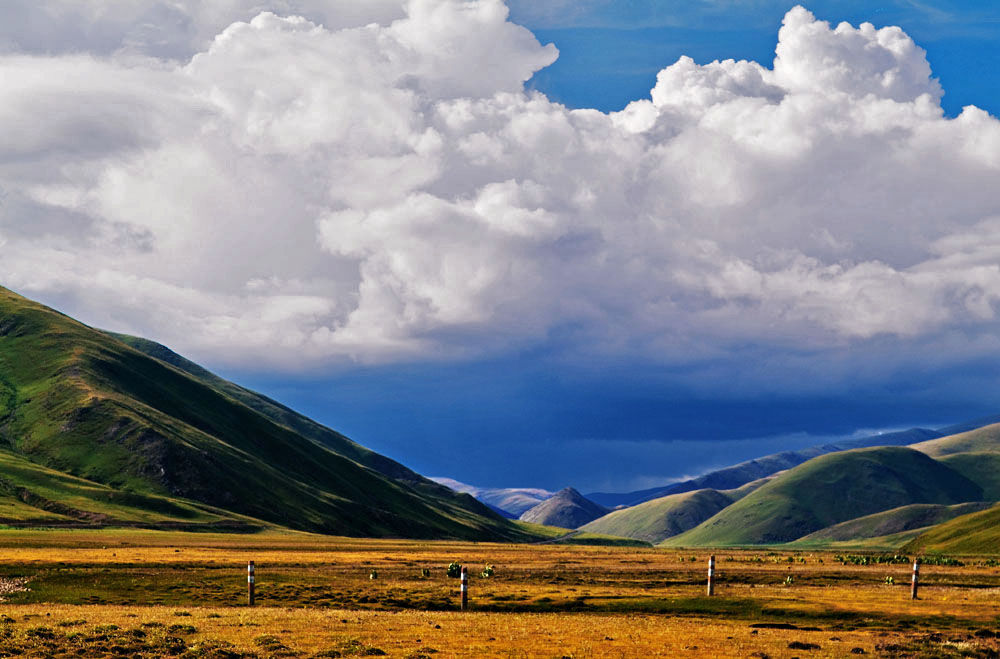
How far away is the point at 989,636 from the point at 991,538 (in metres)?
182

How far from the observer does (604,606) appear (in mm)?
49906

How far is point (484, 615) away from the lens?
43281mm

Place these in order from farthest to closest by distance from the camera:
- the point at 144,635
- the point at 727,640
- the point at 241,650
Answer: the point at 727,640
the point at 144,635
the point at 241,650

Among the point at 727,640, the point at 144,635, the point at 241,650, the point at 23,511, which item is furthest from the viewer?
the point at 23,511

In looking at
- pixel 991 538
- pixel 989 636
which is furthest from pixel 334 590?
pixel 991 538

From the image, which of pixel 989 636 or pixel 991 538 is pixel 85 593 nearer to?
pixel 989 636

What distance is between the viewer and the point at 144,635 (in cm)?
3253

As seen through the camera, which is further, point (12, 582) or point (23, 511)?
point (23, 511)

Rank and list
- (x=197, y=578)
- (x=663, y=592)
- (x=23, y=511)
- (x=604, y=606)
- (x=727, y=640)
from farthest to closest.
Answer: (x=23, y=511)
(x=197, y=578)
(x=663, y=592)
(x=604, y=606)
(x=727, y=640)

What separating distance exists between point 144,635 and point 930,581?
62467 mm

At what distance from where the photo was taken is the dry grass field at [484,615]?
103ft

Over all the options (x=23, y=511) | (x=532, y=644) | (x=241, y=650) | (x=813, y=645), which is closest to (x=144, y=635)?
(x=241, y=650)

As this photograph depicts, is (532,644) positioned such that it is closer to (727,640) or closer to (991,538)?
(727,640)

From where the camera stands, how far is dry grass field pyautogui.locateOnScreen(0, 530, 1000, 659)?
31.5m
